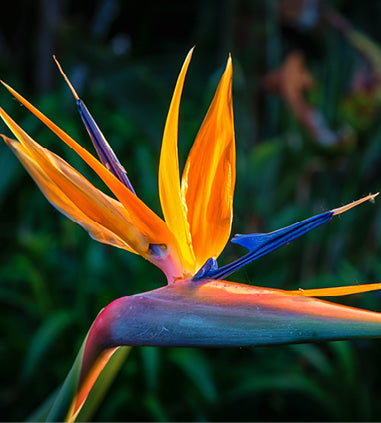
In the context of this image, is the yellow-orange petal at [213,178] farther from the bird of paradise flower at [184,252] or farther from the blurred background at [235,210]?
the blurred background at [235,210]

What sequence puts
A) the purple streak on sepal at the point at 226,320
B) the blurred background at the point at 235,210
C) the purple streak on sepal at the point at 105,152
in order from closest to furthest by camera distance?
the purple streak on sepal at the point at 226,320 → the purple streak on sepal at the point at 105,152 → the blurred background at the point at 235,210

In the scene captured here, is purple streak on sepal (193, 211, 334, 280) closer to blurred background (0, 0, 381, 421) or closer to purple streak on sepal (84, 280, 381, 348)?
purple streak on sepal (84, 280, 381, 348)

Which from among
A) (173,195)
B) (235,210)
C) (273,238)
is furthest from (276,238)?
(235,210)

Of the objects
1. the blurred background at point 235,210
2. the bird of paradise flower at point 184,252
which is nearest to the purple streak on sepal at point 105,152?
the bird of paradise flower at point 184,252

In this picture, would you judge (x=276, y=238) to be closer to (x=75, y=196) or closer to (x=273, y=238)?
(x=273, y=238)

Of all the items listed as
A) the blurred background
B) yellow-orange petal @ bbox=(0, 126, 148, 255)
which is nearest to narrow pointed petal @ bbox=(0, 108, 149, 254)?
yellow-orange petal @ bbox=(0, 126, 148, 255)
